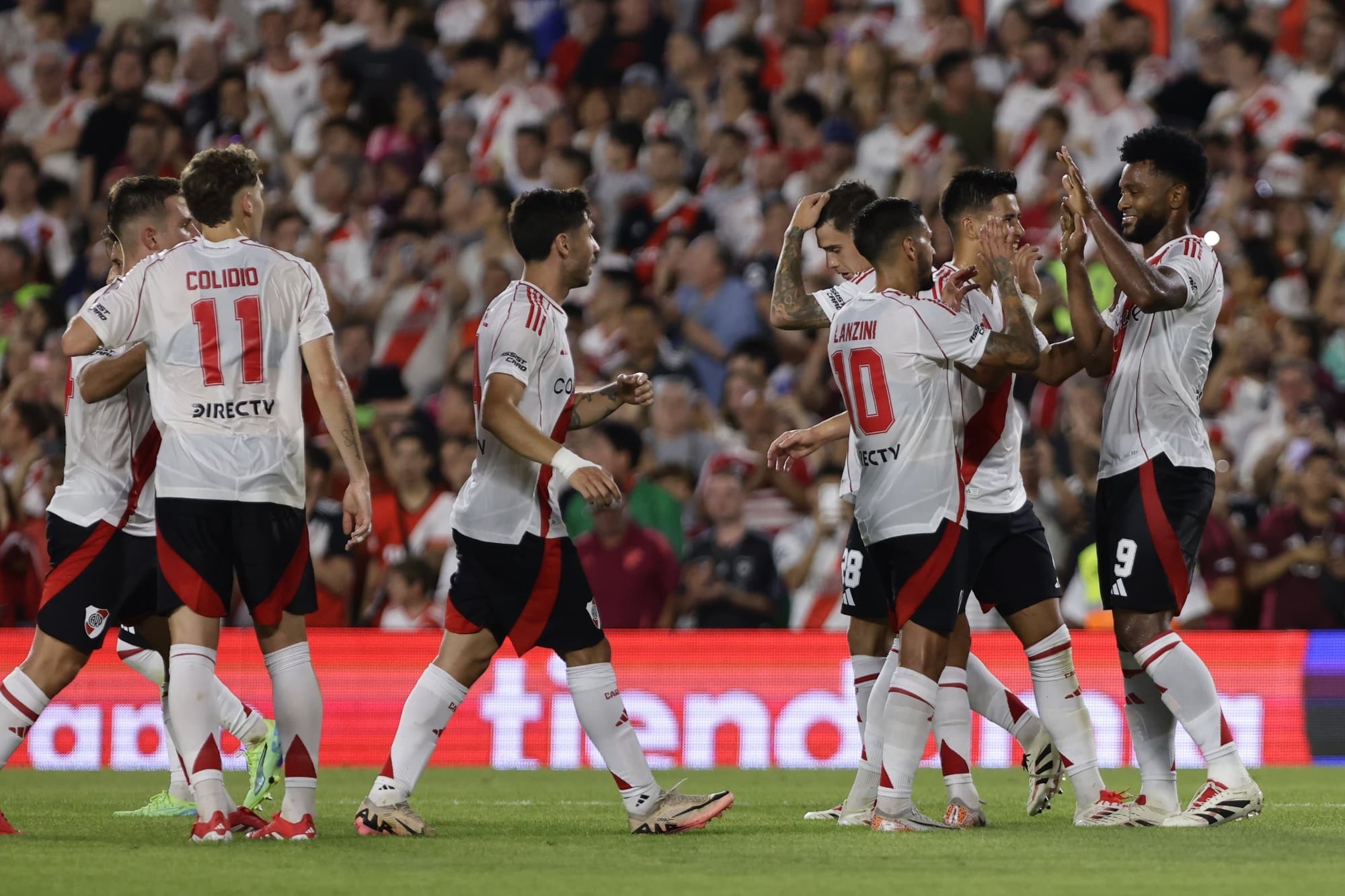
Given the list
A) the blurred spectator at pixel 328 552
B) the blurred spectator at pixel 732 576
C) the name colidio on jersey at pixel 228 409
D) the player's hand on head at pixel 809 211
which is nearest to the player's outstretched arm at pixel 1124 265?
the player's hand on head at pixel 809 211

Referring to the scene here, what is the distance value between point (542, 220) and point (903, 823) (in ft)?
9.75

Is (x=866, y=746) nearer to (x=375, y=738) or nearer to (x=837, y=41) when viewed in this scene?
(x=375, y=738)

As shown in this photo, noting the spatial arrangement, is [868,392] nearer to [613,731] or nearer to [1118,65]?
[613,731]

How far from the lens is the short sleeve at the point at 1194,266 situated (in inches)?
304

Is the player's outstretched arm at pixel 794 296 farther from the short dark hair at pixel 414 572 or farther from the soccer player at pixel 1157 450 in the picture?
the short dark hair at pixel 414 572

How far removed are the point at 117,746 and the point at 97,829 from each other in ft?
14.8

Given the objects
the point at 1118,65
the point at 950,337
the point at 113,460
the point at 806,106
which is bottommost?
the point at 113,460

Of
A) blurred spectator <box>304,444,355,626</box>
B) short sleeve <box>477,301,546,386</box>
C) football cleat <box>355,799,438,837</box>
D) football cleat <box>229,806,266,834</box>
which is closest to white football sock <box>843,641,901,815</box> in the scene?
football cleat <box>355,799,438,837</box>

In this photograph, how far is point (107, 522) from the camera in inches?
318

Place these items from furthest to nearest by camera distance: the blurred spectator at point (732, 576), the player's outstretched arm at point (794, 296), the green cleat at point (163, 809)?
the blurred spectator at point (732, 576)
the player's outstretched arm at point (794, 296)
the green cleat at point (163, 809)

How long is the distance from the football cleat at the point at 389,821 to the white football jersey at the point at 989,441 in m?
2.73

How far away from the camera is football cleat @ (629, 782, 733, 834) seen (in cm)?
759

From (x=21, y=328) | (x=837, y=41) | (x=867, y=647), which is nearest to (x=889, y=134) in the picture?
(x=837, y=41)

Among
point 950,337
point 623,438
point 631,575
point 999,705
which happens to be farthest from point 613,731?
point 623,438
